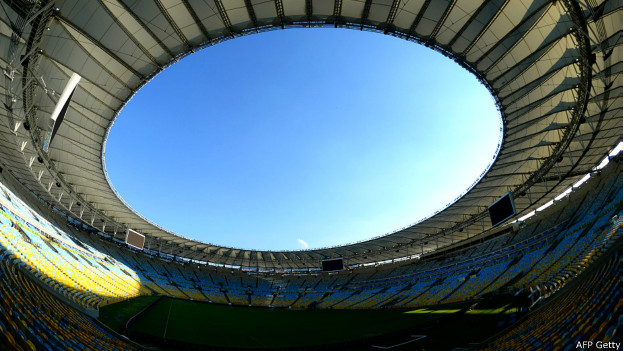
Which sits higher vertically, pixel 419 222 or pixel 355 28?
pixel 355 28

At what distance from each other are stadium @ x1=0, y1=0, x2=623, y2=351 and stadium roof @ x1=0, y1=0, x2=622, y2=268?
11 cm

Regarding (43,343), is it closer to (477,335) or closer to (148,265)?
(477,335)

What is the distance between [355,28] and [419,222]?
85.0ft

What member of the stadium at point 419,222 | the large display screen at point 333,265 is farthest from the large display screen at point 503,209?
the large display screen at point 333,265

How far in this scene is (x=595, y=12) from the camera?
14.2 meters

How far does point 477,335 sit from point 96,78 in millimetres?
28057

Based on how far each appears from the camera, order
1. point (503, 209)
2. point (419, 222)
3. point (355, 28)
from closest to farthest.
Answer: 1. point (355, 28)
2. point (503, 209)
3. point (419, 222)

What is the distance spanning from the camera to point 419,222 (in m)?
37.6

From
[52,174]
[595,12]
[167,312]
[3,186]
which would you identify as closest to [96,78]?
[52,174]

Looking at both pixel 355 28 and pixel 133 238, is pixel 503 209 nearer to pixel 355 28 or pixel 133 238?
pixel 355 28

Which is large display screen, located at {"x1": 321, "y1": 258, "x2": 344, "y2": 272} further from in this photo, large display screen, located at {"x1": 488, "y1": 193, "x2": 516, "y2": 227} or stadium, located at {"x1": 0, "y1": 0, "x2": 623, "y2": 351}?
large display screen, located at {"x1": 488, "y1": 193, "x2": 516, "y2": 227}

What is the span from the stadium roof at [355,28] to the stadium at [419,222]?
0.37ft

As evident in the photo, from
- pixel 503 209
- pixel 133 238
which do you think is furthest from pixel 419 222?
pixel 133 238

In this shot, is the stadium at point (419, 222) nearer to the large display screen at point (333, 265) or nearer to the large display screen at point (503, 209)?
the large display screen at point (503, 209)
